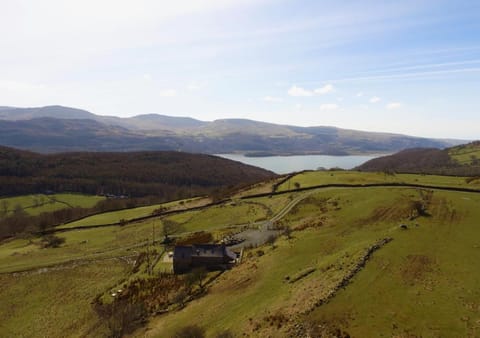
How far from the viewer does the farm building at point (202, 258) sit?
4541cm

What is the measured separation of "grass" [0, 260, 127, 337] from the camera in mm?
37750

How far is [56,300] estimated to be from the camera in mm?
A: 44094

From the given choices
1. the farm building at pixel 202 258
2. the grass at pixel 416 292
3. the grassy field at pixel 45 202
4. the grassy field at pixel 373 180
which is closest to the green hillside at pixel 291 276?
the grass at pixel 416 292

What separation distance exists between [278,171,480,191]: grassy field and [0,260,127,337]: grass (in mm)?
46922

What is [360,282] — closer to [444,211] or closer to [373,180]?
[444,211]

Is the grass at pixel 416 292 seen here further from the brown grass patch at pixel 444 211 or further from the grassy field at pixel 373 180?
the grassy field at pixel 373 180

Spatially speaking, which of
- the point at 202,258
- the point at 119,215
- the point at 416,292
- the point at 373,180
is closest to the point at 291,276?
the point at 416,292

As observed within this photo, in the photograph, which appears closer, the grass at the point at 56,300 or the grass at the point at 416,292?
the grass at the point at 416,292

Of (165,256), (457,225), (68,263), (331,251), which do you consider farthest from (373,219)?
(68,263)

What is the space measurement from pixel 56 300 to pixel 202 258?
59.1ft

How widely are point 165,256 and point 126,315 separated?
17562mm

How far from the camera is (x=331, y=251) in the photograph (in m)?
38.9

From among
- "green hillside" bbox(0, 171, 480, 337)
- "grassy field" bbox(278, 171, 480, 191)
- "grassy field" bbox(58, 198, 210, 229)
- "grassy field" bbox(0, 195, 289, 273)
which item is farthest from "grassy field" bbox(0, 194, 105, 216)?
"grassy field" bbox(278, 171, 480, 191)

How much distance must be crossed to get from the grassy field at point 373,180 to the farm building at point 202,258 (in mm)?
39703
